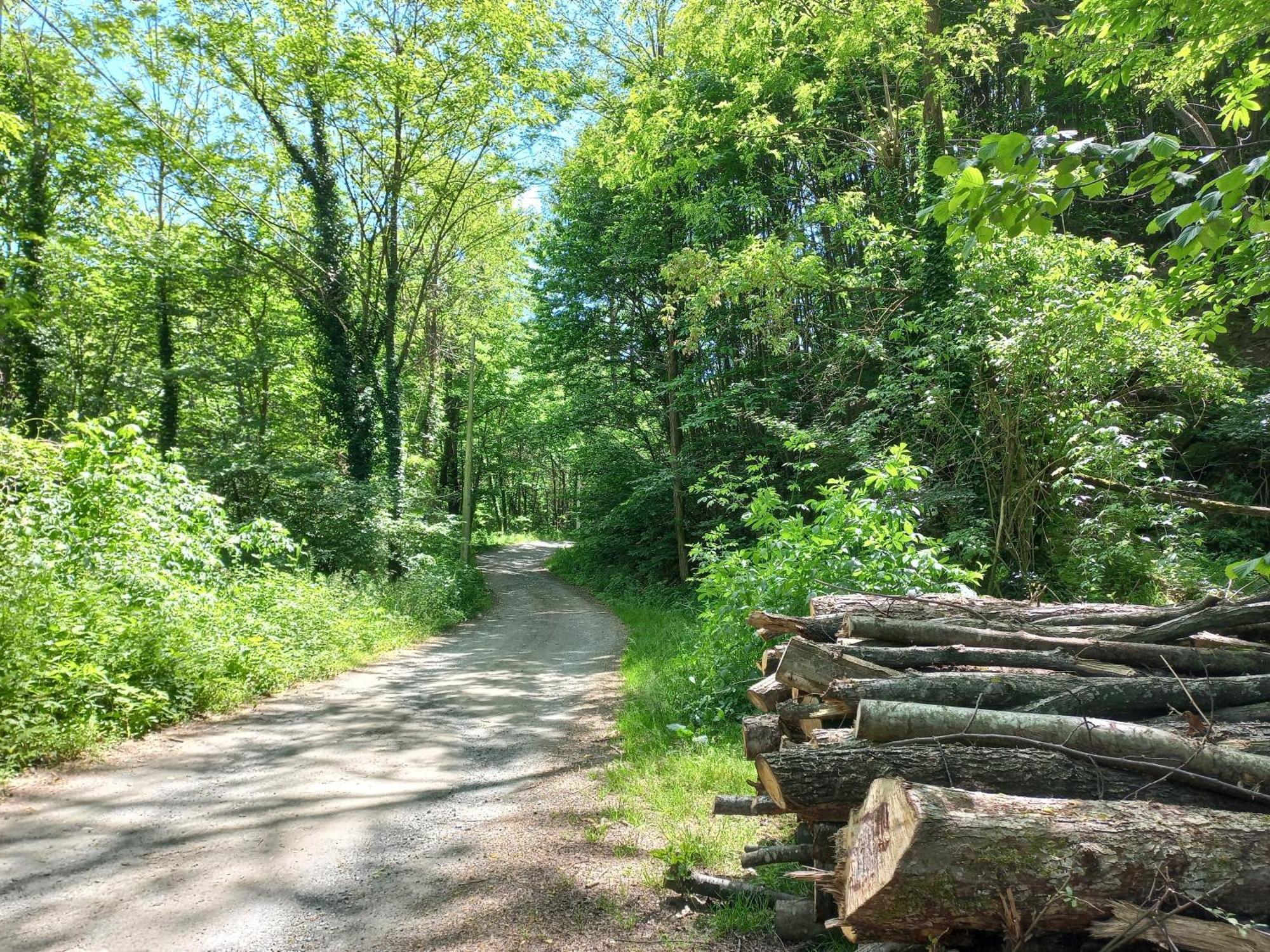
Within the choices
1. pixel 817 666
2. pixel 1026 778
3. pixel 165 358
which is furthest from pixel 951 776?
pixel 165 358

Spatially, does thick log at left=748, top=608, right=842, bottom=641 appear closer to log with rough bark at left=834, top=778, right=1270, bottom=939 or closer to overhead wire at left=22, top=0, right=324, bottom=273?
log with rough bark at left=834, top=778, right=1270, bottom=939

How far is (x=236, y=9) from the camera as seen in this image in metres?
16.5

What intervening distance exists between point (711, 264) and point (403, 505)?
38.4 feet

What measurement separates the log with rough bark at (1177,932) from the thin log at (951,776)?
1.81 feet

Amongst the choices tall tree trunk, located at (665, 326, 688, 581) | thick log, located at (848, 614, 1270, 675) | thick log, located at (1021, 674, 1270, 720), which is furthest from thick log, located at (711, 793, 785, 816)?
tall tree trunk, located at (665, 326, 688, 581)

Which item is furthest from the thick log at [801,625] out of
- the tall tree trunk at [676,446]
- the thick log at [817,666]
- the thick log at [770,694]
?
the tall tree trunk at [676,446]

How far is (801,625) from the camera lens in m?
4.68

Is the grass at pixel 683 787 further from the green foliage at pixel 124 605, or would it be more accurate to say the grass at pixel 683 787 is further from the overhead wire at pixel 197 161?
the overhead wire at pixel 197 161

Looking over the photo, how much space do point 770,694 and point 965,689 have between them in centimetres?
126

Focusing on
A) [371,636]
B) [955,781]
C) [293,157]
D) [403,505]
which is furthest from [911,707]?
[293,157]

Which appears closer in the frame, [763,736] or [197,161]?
[763,736]

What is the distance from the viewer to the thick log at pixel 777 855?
353 cm

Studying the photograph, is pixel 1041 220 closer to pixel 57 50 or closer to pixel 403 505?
pixel 403 505

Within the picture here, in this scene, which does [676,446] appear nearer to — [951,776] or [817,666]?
[817,666]
